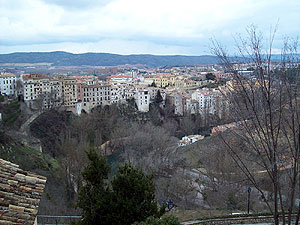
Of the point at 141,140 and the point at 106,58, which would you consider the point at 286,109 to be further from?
the point at 106,58

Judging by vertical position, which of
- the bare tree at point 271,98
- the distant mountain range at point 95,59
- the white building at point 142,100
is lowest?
the white building at point 142,100

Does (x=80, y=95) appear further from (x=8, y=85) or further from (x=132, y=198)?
(x=132, y=198)

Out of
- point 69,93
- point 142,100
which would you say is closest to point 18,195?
point 69,93

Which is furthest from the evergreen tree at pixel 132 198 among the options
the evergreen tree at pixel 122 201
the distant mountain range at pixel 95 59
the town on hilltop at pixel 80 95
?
the distant mountain range at pixel 95 59

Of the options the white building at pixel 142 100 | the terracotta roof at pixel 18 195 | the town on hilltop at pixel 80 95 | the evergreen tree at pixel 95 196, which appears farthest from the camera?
the white building at pixel 142 100

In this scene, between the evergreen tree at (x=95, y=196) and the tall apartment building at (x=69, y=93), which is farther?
the tall apartment building at (x=69, y=93)

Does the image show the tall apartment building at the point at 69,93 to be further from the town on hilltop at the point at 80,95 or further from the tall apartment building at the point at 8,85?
the tall apartment building at the point at 8,85

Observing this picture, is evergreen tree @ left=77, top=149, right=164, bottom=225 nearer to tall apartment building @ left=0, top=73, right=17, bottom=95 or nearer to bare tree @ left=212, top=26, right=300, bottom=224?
bare tree @ left=212, top=26, right=300, bottom=224

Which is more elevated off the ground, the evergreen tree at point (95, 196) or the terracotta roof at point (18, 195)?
the terracotta roof at point (18, 195)

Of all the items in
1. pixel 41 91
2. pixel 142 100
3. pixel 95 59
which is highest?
pixel 95 59
